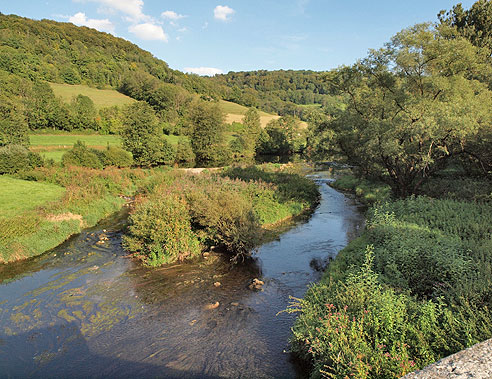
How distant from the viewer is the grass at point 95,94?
7762cm

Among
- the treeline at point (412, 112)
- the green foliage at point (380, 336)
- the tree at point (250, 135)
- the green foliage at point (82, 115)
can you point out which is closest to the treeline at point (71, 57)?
the green foliage at point (82, 115)

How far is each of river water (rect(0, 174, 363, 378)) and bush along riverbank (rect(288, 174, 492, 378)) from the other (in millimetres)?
1999

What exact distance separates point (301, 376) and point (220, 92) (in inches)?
5267

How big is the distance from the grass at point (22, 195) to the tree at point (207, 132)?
29.4m

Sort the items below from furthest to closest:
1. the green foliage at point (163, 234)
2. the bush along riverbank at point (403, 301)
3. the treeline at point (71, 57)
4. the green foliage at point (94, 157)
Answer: the treeline at point (71, 57), the green foliage at point (94, 157), the green foliage at point (163, 234), the bush along riverbank at point (403, 301)

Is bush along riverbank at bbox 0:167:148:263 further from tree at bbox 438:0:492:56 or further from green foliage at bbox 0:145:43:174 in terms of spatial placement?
tree at bbox 438:0:492:56

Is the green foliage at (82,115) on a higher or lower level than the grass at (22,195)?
higher

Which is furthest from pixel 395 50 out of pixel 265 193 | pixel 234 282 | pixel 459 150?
pixel 234 282

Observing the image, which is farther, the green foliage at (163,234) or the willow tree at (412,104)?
the willow tree at (412,104)

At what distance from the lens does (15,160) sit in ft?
96.5

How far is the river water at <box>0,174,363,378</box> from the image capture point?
8922 mm

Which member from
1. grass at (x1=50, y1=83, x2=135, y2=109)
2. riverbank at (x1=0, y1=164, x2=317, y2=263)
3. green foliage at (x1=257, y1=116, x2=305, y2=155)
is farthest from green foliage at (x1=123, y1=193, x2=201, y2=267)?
grass at (x1=50, y1=83, x2=135, y2=109)

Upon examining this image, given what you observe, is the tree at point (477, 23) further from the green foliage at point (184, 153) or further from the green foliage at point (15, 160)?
the green foliage at point (15, 160)

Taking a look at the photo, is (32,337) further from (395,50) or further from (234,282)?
(395,50)
